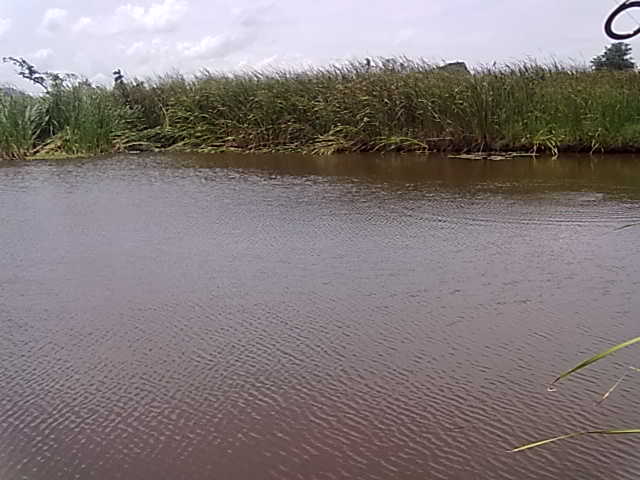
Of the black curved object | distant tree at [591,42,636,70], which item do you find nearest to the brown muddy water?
the black curved object

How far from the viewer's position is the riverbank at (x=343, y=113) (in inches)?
→ 300

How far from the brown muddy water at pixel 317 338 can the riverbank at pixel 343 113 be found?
2.89 meters

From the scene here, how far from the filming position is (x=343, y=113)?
8.78m

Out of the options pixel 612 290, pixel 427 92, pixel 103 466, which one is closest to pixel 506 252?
pixel 612 290

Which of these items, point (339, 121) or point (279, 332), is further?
point (339, 121)

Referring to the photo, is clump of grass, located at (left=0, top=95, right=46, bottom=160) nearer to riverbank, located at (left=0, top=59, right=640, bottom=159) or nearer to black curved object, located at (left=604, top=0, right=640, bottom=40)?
riverbank, located at (left=0, top=59, right=640, bottom=159)

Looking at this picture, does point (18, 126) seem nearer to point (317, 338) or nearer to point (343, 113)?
point (343, 113)

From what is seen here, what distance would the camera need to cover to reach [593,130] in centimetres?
746

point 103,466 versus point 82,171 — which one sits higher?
point 82,171

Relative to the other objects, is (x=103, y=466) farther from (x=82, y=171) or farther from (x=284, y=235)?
(x=82, y=171)

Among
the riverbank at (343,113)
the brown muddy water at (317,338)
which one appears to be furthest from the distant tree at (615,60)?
the brown muddy water at (317,338)

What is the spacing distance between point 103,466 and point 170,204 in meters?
3.55

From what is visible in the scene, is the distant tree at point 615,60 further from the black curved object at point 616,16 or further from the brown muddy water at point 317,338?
the black curved object at point 616,16

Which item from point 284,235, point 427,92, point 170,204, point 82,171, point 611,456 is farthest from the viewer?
point 427,92
